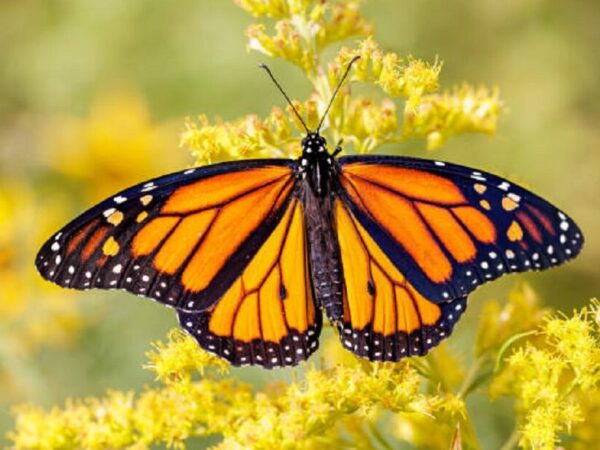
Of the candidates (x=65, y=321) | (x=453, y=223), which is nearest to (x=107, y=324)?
(x=65, y=321)

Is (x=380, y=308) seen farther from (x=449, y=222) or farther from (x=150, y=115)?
(x=150, y=115)

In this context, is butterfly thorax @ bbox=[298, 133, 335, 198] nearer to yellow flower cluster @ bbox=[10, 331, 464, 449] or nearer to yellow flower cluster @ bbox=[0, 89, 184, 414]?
yellow flower cluster @ bbox=[10, 331, 464, 449]

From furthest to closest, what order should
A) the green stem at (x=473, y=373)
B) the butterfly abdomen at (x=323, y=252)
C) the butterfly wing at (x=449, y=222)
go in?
the green stem at (x=473, y=373) → the butterfly abdomen at (x=323, y=252) → the butterfly wing at (x=449, y=222)

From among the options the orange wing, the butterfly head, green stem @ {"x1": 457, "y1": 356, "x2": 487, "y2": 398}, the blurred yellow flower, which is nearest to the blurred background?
the blurred yellow flower

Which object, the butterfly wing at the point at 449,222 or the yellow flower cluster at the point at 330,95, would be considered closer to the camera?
the butterfly wing at the point at 449,222

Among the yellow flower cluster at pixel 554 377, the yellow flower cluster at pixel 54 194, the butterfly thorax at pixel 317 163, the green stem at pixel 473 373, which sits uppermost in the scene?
the yellow flower cluster at pixel 54 194

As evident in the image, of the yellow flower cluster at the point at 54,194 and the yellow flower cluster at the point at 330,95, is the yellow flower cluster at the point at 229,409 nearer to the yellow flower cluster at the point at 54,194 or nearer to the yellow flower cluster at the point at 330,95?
the yellow flower cluster at the point at 330,95

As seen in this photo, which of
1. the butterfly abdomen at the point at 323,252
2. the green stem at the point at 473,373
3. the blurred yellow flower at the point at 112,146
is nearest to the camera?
the butterfly abdomen at the point at 323,252

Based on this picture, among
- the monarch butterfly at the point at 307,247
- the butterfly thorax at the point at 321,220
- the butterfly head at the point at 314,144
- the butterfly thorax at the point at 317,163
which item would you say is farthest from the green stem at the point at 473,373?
the butterfly head at the point at 314,144
